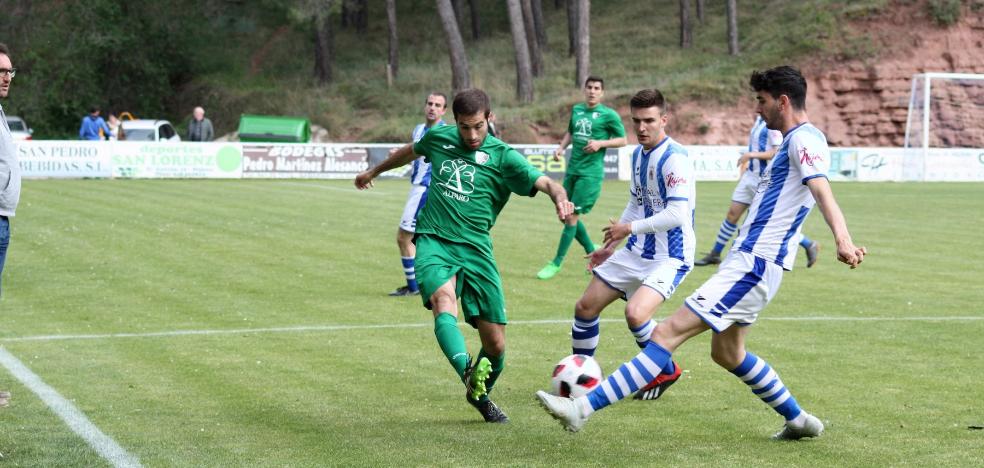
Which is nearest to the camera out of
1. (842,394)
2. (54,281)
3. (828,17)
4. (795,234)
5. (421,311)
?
(795,234)

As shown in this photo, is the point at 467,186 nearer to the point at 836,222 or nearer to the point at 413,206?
the point at 836,222

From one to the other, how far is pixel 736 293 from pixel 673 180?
1319 mm

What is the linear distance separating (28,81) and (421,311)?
1774 inches

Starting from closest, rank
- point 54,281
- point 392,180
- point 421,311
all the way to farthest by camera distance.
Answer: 1. point 421,311
2. point 54,281
3. point 392,180

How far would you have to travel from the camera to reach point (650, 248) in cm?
757

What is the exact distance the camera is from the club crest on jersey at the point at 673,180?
7.29 meters

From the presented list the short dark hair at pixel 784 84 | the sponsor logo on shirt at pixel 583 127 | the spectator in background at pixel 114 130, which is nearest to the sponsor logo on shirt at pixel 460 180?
the short dark hair at pixel 784 84

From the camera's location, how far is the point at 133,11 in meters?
54.9

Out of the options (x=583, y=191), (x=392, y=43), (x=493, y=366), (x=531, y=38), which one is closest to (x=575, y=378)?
(x=493, y=366)

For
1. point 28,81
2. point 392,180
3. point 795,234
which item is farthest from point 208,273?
point 28,81

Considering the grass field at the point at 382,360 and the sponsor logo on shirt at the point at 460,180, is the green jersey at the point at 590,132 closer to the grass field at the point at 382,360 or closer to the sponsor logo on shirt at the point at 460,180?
the grass field at the point at 382,360

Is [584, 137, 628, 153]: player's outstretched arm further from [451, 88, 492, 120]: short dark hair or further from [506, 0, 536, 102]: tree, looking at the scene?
[506, 0, 536, 102]: tree

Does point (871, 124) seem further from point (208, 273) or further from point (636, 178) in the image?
point (636, 178)

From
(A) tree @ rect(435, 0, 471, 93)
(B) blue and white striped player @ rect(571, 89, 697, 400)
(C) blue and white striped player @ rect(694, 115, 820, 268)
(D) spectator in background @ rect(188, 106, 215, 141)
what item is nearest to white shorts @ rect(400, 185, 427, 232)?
(C) blue and white striped player @ rect(694, 115, 820, 268)
